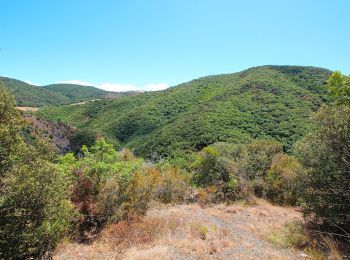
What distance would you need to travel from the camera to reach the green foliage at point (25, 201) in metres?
6.81

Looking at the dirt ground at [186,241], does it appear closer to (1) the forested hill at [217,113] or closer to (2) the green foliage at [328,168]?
Result: (2) the green foliage at [328,168]

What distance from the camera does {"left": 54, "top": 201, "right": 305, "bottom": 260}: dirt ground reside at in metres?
8.56

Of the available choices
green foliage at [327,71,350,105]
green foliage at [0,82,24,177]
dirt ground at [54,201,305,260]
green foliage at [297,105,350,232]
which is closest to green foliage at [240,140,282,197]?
dirt ground at [54,201,305,260]

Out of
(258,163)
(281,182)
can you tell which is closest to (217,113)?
(258,163)

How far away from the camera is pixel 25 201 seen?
6.97 metres

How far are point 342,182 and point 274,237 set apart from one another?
281cm

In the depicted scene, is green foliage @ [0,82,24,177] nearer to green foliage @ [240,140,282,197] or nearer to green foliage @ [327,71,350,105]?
green foliage @ [327,71,350,105]

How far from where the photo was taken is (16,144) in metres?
7.91

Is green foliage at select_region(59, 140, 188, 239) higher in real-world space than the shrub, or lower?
higher

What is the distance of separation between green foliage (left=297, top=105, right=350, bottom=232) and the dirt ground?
183 cm

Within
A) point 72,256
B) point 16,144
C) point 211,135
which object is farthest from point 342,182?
point 211,135

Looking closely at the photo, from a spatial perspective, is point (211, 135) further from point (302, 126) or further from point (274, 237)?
point (274, 237)

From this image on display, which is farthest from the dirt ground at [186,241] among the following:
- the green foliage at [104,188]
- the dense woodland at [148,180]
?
the dense woodland at [148,180]

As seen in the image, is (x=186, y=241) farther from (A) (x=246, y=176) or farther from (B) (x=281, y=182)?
(B) (x=281, y=182)
